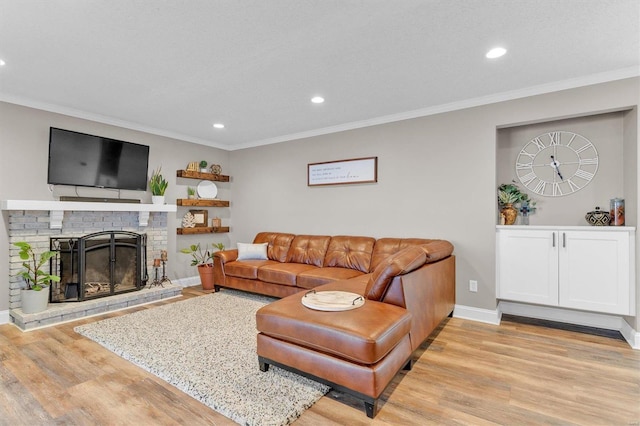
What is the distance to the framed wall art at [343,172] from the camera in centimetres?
428

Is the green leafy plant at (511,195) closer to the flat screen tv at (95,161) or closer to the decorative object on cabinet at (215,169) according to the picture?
the decorative object on cabinet at (215,169)

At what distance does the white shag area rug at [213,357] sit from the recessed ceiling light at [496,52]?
108 inches

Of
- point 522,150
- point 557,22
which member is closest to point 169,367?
point 557,22

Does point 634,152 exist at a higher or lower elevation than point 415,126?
lower

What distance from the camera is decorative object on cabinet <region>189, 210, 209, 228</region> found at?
527cm

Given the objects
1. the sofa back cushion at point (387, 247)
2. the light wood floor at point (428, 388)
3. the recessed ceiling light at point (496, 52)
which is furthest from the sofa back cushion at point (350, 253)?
the recessed ceiling light at point (496, 52)

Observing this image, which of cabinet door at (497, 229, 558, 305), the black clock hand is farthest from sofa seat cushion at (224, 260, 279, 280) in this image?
the black clock hand

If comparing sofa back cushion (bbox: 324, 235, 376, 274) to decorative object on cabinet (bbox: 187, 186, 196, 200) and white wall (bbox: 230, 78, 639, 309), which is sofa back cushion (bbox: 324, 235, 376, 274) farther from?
decorative object on cabinet (bbox: 187, 186, 196, 200)

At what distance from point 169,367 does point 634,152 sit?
425 cm

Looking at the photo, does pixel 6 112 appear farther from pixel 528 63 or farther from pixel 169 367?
pixel 528 63

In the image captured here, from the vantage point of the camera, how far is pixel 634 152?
279cm

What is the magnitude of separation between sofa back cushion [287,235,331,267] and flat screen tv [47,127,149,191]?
2.29 metres

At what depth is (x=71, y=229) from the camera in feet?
12.4

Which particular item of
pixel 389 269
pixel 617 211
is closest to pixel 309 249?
pixel 389 269
